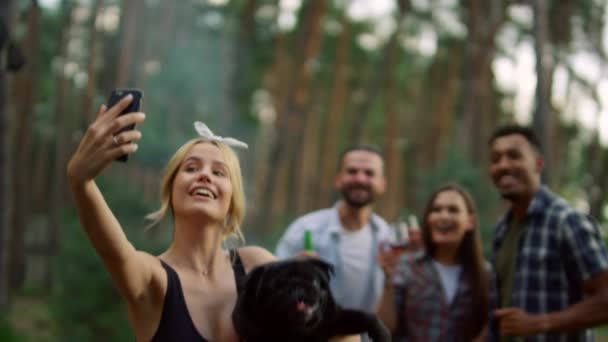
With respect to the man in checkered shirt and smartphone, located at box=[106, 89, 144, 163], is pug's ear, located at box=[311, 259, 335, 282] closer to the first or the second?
smartphone, located at box=[106, 89, 144, 163]

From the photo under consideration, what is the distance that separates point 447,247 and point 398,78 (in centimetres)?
3209

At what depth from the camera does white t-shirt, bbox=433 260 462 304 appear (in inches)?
172

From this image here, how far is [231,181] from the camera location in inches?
101

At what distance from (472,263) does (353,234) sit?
977 millimetres

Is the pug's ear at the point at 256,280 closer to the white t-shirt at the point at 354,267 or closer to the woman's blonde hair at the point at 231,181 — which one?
the woman's blonde hair at the point at 231,181

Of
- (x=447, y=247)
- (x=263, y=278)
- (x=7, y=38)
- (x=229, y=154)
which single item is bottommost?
(x=447, y=247)

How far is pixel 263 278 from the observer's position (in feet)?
6.97

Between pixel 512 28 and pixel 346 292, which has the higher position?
pixel 512 28

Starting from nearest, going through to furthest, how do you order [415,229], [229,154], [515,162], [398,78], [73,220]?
[229,154]
[515,162]
[415,229]
[73,220]
[398,78]

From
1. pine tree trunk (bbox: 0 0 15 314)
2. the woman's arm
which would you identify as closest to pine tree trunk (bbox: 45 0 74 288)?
pine tree trunk (bbox: 0 0 15 314)

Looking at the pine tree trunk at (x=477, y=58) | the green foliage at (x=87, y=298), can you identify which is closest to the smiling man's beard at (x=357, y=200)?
the green foliage at (x=87, y=298)

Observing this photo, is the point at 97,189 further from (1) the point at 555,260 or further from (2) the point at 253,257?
(1) the point at 555,260

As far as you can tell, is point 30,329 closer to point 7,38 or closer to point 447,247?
point 7,38

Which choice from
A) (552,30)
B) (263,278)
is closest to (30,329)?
(263,278)
